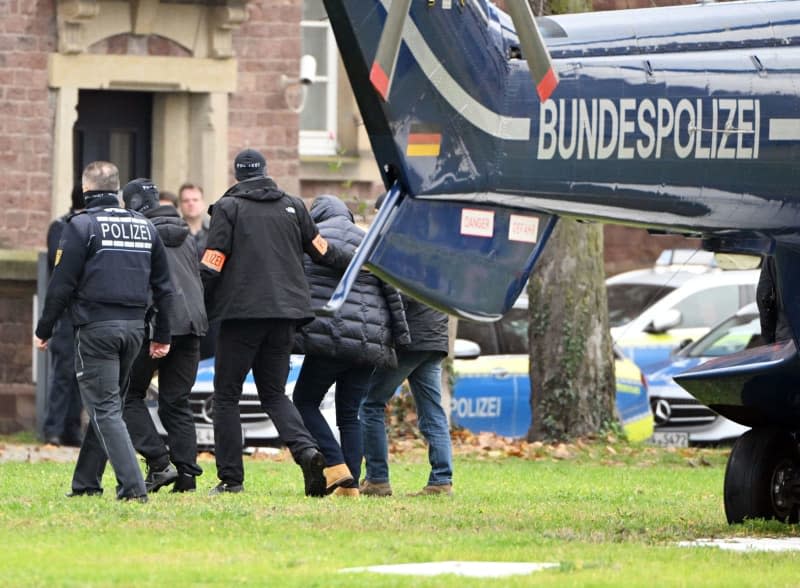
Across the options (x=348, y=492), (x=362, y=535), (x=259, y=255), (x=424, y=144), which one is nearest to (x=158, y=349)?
(x=259, y=255)

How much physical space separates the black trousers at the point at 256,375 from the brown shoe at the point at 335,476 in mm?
236

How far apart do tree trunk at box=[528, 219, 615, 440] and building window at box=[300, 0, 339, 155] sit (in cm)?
679

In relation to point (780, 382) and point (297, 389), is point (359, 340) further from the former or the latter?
point (780, 382)

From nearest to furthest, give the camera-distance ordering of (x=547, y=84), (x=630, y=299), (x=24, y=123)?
(x=547, y=84) → (x=24, y=123) → (x=630, y=299)

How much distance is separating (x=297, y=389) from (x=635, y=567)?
14.7 feet

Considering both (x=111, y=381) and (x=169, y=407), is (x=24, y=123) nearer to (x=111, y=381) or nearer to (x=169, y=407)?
(x=169, y=407)

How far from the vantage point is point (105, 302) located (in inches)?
525

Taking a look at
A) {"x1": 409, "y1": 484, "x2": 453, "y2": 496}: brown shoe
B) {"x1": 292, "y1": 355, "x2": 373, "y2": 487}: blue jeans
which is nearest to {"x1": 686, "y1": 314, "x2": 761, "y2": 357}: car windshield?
{"x1": 409, "y1": 484, "x2": 453, "y2": 496}: brown shoe

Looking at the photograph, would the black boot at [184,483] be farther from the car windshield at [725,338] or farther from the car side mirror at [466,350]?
the car windshield at [725,338]

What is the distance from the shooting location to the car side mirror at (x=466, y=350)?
68.4 feet

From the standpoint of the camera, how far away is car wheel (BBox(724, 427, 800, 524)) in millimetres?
13148

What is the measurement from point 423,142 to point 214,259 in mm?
3002

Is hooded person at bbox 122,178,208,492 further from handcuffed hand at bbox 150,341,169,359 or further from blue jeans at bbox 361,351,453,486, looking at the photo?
blue jeans at bbox 361,351,453,486

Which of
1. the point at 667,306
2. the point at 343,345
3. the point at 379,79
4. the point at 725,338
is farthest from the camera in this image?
the point at 667,306
